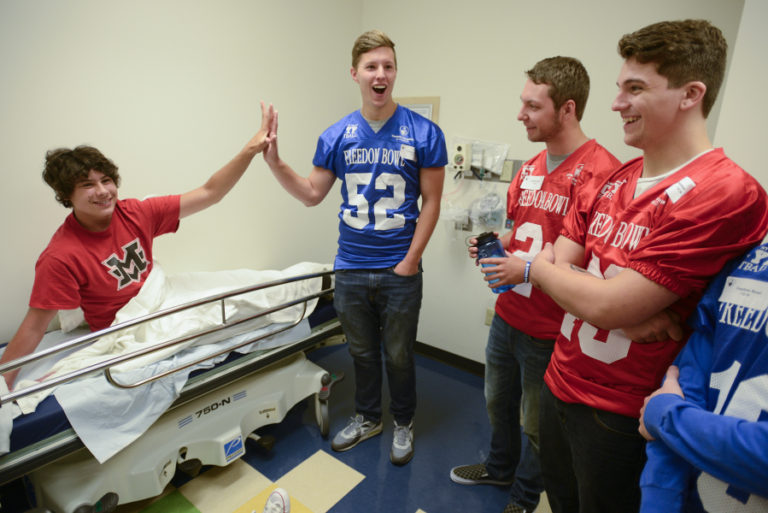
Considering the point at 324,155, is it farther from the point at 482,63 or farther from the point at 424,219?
the point at 482,63

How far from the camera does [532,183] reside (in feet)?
5.01

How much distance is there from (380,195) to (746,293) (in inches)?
52.3

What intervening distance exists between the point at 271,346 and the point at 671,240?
1.74m

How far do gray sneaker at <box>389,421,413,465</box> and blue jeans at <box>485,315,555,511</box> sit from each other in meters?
0.42

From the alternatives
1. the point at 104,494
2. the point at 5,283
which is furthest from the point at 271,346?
the point at 5,283

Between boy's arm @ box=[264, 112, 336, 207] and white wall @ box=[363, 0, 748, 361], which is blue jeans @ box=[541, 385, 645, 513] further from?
white wall @ box=[363, 0, 748, 361]

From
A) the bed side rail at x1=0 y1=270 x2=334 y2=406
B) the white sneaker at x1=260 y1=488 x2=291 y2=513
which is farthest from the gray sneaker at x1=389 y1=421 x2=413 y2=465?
the bed side rail at x1=0 y1=270 x2=334 y2=406

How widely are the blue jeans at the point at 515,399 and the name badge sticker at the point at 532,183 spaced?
547 millimetres

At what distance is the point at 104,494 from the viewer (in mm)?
1538

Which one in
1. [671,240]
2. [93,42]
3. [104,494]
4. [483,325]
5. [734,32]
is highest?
[734,32]

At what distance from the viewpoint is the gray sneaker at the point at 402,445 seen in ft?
6.75

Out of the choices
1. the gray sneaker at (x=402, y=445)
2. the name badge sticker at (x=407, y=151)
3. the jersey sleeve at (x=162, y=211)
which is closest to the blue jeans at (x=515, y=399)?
the gray sneaker at (x=402, y=445)

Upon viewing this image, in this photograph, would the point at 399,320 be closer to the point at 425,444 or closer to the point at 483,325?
the point at 425,444

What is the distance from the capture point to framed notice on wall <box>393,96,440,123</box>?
276 cm
